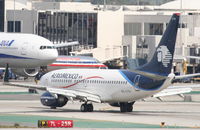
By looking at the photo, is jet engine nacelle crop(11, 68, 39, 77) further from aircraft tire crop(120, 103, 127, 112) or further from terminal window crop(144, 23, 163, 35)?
terminal window crop(144, 23, 163, 35)

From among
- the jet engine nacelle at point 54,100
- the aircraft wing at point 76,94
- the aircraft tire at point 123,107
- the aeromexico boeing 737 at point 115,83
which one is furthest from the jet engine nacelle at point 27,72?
the aircraft tire at point 123,107

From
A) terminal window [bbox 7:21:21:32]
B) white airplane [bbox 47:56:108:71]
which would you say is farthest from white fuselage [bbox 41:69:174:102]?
terminal window [bbox 7:21:21:32]

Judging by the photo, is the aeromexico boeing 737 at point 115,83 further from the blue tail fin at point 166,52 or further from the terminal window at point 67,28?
the terminal window at point 67,28

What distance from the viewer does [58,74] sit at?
69.5 metres

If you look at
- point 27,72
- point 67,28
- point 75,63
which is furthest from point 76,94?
point 67,28

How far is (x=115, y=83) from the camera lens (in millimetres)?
→ 65812

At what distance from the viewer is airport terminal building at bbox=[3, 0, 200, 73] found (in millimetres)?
141500

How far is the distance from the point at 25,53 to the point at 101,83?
3344 centimetres

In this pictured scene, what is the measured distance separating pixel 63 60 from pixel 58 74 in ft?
180

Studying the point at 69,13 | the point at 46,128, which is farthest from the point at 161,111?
the point at 69,13

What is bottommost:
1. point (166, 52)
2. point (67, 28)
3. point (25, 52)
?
point (25, 52)

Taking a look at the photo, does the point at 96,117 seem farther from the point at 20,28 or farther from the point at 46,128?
the point at 20,28

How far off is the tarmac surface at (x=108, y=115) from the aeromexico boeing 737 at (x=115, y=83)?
1.09m

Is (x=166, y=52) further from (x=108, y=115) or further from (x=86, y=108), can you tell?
(x=86, y=108)
